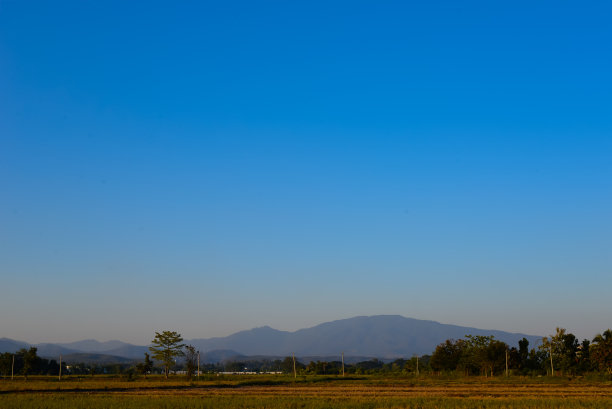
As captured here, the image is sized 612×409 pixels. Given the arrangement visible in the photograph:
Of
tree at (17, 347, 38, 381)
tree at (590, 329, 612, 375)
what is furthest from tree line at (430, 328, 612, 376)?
tree at (17, 347, 38, 381)

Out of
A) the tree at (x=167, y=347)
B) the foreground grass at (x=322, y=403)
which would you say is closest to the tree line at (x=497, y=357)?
the tree at (x=167, y=347)

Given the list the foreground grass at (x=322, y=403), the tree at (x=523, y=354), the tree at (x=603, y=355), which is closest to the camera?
the foreground grass at (x=322, y=403)

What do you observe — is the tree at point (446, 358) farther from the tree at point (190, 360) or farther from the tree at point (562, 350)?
the tree at point (190, 360)

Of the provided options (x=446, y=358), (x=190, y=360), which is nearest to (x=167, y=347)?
(x=190, y=360)

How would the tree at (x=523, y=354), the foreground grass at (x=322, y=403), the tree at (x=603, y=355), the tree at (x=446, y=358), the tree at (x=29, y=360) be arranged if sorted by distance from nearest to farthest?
the foreground grass at (x=322, y=403)
the tree at (x=603, y=355)
the tree at (x=523, y=354)
the tree at (x=446, y=358)
the tree at (x=29, y=360)

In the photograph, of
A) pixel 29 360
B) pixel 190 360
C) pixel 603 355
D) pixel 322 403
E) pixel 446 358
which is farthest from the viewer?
pixel 29 360

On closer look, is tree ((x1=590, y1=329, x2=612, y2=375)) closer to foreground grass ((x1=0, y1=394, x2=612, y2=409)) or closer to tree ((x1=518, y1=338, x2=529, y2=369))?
tree ((x1=518, y1=338, x2=529, y2=369))

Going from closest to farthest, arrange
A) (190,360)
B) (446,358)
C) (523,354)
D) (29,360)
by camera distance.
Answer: (523,354)
(190,360)
(446,358)
(29,360)

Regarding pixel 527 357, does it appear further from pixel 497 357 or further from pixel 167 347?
pixel 167 347

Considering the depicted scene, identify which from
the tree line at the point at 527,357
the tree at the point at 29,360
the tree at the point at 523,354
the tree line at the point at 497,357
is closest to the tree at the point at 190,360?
the tree line at the point at 497,357

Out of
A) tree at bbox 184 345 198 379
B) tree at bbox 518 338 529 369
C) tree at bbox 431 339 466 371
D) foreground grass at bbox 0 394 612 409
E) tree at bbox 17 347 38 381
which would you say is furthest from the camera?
tree at bbox 17 347 38 381

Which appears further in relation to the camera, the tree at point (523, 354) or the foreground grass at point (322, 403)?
the tree at point (523, 354)

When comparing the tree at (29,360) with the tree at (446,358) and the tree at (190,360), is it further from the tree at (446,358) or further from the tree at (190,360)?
the tree at (446,358)

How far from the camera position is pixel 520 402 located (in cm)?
3238
